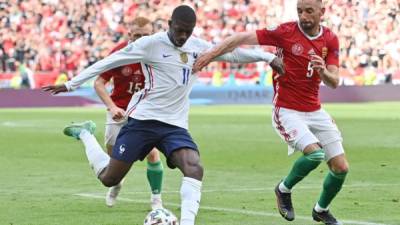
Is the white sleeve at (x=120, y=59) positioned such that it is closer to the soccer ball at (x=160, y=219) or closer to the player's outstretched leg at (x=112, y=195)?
the soccer ball at (x=160, y=219)

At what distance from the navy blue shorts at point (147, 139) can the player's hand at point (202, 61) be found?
56cm

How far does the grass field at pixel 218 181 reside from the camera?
10.3 metres

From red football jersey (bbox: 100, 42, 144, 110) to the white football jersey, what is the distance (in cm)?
206

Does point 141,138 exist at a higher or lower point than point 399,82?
higher

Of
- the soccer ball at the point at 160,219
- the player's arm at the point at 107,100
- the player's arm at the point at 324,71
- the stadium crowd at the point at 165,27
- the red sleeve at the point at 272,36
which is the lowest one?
the stadium crowd at the point at 165,27

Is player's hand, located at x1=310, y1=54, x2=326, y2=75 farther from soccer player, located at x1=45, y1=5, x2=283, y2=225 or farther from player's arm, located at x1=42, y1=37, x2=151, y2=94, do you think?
player's arm, located at x1=42, y1=37, x2=151, y2=94

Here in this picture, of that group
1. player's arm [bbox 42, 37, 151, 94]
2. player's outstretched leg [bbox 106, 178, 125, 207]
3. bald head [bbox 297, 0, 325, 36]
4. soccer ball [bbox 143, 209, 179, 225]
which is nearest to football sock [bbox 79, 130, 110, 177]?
player's outstretched leg [bbox 106, 178, 125, 207]

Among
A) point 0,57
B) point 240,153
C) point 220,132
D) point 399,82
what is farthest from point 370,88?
point 240,153

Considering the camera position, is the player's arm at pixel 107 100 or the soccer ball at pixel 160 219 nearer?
the soccer ball at pixel 160 219

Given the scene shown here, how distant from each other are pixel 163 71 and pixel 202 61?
0.36 meters

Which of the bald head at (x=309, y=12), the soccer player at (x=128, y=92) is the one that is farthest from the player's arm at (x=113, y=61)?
the bald head at (x=309, y=12)

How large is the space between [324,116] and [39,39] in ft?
106

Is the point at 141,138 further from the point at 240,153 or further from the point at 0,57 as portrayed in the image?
the point at 0,57

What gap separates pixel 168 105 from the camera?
891 cm
